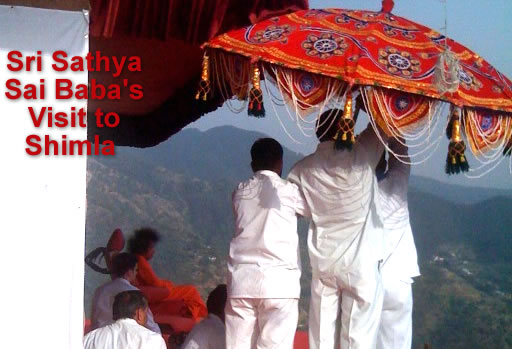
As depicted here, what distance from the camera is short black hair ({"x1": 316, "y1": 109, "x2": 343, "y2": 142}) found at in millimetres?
4531

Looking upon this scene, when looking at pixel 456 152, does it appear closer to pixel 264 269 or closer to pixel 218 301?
pixel 264 269

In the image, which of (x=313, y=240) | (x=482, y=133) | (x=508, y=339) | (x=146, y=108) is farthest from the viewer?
(x=508, y=339)

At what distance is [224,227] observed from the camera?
8445mm

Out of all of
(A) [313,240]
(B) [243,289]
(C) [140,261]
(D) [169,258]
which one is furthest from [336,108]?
(D) [169,258]

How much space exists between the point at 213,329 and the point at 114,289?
2.93ft

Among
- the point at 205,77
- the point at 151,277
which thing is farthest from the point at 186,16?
the point at 151,277

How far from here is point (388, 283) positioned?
188 inches

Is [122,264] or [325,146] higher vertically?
[325,146]

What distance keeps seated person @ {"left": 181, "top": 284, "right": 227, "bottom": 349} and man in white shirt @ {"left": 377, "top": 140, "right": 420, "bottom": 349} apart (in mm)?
900

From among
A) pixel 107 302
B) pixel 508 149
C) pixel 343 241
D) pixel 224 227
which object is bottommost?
pixel 224 227

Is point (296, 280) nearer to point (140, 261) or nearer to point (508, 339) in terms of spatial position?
point (140, 261)

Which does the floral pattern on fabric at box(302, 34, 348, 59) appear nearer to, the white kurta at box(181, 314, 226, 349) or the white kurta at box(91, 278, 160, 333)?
the white kurta at box(181, 314, 226, 349)

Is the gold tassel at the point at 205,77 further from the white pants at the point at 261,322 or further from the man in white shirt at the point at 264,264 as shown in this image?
the white pants at the point at 261,322

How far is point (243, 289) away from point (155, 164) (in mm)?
4384
